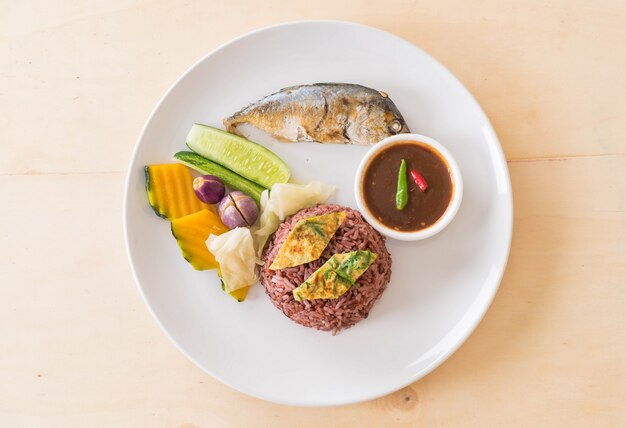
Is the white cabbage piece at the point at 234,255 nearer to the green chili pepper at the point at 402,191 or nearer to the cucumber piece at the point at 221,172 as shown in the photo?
the cucumber piece at the point at 221,172

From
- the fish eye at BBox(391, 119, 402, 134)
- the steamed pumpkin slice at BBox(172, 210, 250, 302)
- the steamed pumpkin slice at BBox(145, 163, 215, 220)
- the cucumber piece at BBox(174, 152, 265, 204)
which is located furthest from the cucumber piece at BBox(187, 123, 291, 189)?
the fish eye at BBox(391, 119, 402, 134)

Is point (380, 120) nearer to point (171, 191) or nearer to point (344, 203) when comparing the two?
point (344, 203)

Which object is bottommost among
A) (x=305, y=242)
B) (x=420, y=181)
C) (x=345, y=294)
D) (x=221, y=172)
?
(x=345, y=294)

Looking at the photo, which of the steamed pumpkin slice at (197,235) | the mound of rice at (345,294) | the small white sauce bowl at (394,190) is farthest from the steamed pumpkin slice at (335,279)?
the steamed pumpkin slice at (197,235)

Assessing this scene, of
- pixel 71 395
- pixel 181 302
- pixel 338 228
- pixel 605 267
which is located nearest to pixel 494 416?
pixel 605 267

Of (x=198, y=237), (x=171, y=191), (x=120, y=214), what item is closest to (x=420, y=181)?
(x=198, y=237)

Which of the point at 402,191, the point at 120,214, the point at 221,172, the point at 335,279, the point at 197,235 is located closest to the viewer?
the point at 335,279
